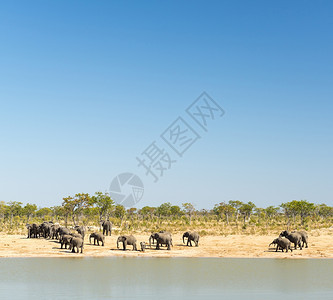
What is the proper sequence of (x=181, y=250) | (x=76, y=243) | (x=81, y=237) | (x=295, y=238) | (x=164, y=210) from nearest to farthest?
1. (x=76, y=243)
2. (x=81, y=237)
3. (x=181, y=250)
4. (x=295, y=238)
5. (x=164, y=210)

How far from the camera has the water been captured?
19028mm

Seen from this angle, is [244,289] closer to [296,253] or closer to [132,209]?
[296,253]

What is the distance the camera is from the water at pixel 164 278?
62.4 ft

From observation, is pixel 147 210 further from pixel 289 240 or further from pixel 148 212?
pixel 289 240

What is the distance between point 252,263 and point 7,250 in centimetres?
2081

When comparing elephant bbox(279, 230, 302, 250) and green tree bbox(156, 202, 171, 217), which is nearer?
elephant bbox(279, 230, 302, 250)

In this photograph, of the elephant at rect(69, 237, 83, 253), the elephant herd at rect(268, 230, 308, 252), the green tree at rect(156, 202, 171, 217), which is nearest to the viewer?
the elephant at rect(69, 237, 83, 253)

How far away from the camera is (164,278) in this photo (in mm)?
23344

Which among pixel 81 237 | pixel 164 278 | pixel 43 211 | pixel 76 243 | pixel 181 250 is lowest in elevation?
pixel 164 278

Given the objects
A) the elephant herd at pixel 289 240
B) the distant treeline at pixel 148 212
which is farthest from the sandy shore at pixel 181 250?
the distant treeline at pixel 148 212

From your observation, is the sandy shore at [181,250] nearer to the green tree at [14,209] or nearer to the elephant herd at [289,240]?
the elephant herd at [289,240]

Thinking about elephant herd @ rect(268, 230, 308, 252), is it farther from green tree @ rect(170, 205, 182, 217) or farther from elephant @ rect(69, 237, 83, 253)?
green tree @ rect(170, 205, 182, 217)

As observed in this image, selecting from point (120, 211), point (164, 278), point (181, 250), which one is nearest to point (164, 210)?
point (120, 211)

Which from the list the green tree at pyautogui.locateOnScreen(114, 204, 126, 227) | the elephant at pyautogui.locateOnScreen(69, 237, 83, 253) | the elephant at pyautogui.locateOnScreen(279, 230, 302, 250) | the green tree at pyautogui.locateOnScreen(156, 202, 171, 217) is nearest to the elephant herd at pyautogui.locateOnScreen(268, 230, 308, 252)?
the elephant at pyautogui.locateOnScreen(279, 230, 302, 250)
